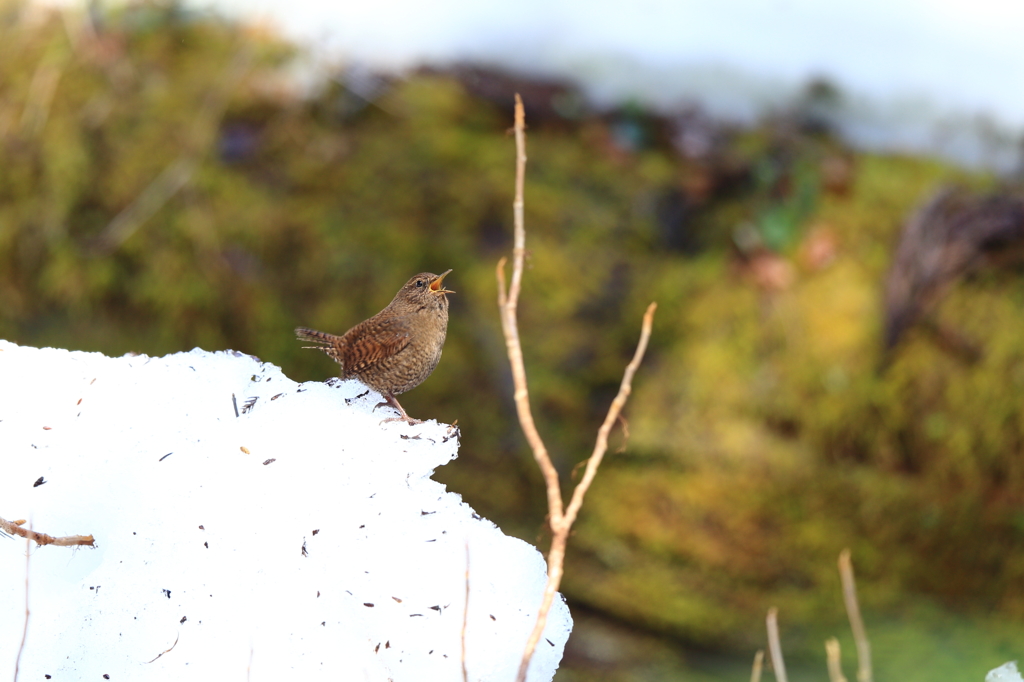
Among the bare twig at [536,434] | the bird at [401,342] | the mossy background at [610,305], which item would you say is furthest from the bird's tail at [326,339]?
the mossy background at [610,305]

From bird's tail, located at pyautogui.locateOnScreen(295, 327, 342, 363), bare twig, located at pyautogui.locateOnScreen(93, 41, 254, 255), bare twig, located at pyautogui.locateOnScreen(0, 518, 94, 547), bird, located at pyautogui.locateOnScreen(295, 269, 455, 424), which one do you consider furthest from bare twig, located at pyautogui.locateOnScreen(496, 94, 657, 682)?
bare twig, located at pyautogui.locateOnScreen(93, 41, 254, 255)

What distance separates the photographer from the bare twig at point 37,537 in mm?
580

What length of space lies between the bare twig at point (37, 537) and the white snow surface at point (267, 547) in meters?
0.01

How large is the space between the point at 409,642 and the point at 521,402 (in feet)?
0.86

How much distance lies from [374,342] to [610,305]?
0.84 metres

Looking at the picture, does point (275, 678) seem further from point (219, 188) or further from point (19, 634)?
point (219, 188)

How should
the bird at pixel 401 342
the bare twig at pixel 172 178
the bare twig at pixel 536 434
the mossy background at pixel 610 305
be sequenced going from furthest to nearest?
the bare twig at pixel 172 178 < the mossy background at pixel 610 305 < the bird at pixel 401 342 < the bare twig at pixel 536 434

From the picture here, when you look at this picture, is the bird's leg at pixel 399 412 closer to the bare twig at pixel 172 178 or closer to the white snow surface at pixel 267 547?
the white snow surface at pixel 267 547

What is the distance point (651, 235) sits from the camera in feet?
4.61

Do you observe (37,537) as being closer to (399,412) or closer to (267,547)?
(267,547)

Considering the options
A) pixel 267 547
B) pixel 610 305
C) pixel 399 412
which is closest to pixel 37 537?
pixel 267 547

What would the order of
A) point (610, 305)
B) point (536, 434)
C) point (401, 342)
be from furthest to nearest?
point (610, 305) → point (401, 342) → point (536, 434)

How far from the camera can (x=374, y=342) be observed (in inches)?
23.1

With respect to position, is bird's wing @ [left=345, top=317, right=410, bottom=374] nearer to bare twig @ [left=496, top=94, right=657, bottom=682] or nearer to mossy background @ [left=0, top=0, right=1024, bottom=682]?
bare twig @ [left=496, top=94, right=657, bottom=682]
